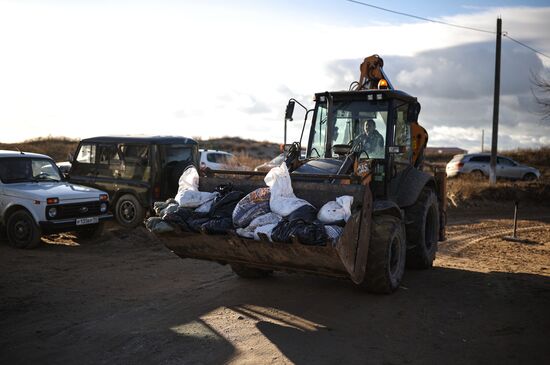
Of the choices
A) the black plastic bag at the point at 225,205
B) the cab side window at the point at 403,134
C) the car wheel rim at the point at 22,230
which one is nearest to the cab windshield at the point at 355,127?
the cab side window at the point at 403,134

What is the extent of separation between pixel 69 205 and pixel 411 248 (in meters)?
6.47

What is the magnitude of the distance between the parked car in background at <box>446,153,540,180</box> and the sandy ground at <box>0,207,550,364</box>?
56.5ft

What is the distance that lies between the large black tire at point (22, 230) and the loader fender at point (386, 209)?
6662 mm

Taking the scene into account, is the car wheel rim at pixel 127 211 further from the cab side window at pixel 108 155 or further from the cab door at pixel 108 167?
the cab side window at pixel 108 155

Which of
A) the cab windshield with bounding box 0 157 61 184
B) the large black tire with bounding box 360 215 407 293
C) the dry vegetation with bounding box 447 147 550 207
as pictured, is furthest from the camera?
the dry vegetation with bounding box 447 147 550 207

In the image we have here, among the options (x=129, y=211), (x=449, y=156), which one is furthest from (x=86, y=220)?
(x=449, y=156)

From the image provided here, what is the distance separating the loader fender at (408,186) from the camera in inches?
308

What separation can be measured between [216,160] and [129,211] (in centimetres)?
638

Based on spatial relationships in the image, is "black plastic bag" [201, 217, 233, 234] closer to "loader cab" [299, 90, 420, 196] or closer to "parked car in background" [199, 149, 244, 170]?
"loader cab" [299, 90, 420, 196]

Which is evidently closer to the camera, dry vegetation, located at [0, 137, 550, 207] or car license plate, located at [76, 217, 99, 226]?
car license plate, located at [76, 217, 99, 226]

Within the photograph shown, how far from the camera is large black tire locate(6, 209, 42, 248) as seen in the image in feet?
33.7

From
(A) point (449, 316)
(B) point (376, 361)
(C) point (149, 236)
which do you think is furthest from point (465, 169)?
(B) point (376, 361)

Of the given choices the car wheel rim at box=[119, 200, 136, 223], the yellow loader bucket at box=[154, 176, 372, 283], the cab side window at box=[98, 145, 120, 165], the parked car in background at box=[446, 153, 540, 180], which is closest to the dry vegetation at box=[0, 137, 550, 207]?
the parked car in background at box=[446, 153, 540, 180]

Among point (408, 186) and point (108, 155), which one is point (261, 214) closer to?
point (408, 186)
